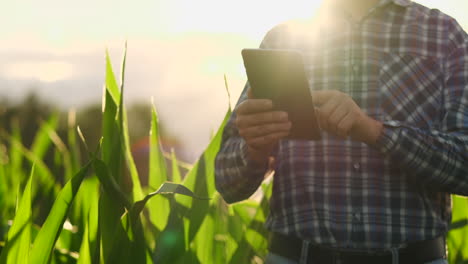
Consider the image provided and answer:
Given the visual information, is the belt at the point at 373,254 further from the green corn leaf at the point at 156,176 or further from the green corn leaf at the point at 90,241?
the green corn leaf at the point at 90,241

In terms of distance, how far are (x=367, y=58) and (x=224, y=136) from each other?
1.06ft

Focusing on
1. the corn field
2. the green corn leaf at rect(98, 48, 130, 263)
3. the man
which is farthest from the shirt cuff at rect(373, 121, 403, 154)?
the green corn leaf at rect(98, 48, 130, 263)

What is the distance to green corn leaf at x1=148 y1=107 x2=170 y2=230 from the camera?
115 cm

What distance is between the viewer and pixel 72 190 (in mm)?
896

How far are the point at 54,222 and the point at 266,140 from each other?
1.14 feet

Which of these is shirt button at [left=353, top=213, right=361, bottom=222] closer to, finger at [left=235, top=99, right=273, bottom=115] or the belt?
the belt

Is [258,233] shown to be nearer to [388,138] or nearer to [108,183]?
[388,138]

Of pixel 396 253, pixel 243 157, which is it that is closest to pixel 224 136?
pixel 243 157

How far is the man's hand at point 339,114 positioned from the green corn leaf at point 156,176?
33 centimetres

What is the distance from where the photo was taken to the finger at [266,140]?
3.31 feet

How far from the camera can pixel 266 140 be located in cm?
102

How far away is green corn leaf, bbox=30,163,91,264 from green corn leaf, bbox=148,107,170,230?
0.25 metres

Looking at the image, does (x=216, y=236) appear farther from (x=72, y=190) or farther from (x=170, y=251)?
(x=72, y=190)

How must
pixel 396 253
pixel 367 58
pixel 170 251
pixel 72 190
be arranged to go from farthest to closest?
1. pixel 367 58
2. pixel 396 253
3. pixel 170 251
4. pixel 72 190
